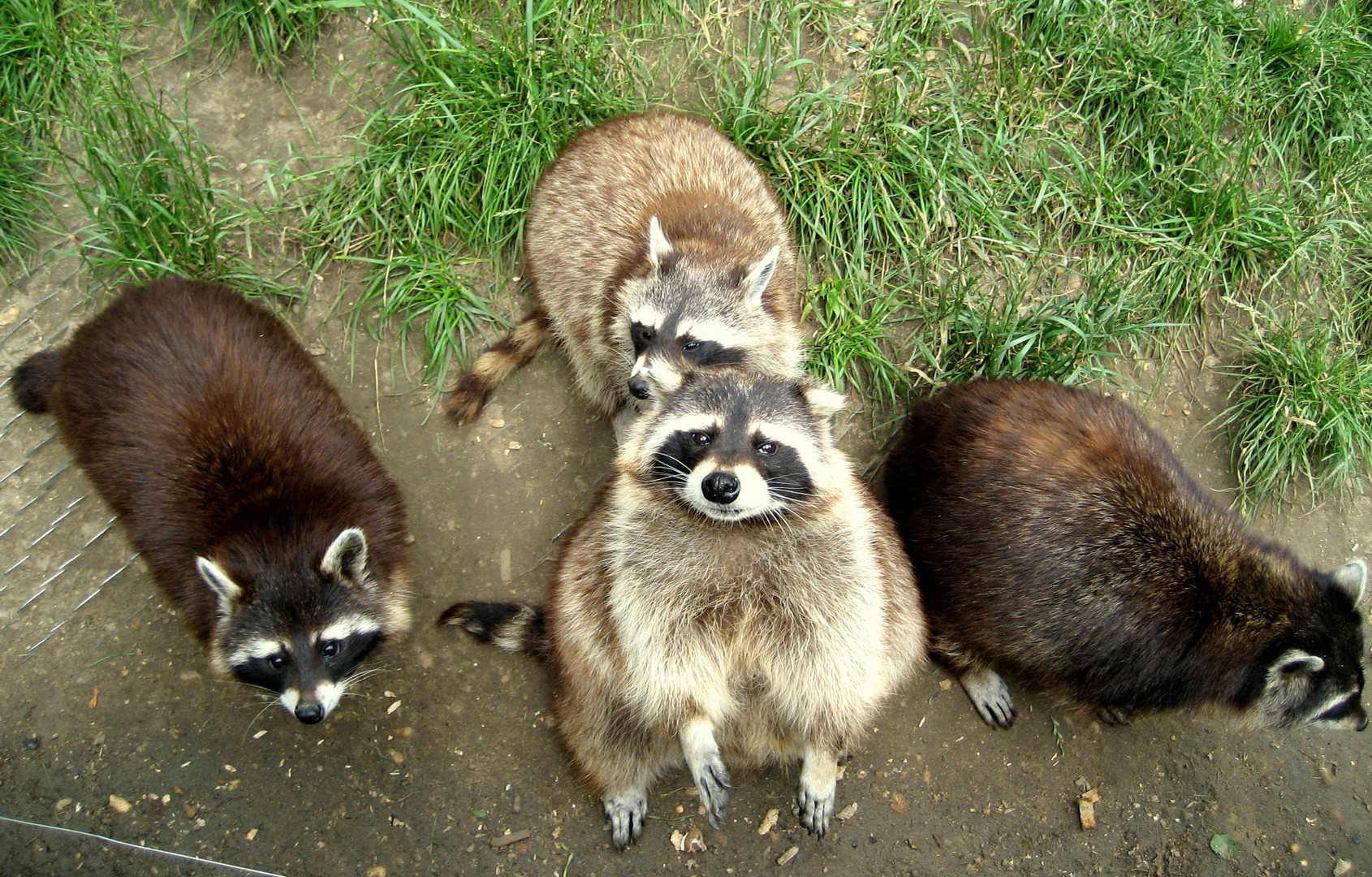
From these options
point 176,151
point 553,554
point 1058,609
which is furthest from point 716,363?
point 176,151

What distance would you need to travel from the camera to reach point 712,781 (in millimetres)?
2590

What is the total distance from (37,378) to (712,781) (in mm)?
2699

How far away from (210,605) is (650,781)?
1442 millimetres

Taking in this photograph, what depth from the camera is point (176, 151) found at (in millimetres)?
3359

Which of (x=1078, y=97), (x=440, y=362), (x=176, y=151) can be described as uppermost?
(x=1078, y=97)

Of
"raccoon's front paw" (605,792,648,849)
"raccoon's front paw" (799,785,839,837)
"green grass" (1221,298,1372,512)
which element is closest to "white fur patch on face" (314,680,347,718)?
"raccoon's front paw" (605,792,648,849)

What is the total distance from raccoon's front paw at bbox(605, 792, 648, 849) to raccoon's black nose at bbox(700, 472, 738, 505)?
3.60 ft

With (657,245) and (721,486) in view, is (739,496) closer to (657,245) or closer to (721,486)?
(721,486)

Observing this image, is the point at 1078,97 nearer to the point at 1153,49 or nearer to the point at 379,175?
the point at 1153,49

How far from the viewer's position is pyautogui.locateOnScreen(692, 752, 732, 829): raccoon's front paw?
8.47 ft

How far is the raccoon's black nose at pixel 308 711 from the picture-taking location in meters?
2.62

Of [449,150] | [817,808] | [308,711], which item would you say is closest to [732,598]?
[817,808]

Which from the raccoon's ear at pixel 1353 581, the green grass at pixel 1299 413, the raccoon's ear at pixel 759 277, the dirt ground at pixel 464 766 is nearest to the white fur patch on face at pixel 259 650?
the dirt ground at pixel 464 766

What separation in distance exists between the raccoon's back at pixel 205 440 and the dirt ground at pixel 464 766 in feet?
1.22
